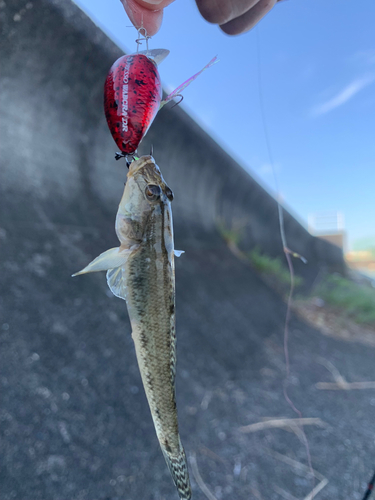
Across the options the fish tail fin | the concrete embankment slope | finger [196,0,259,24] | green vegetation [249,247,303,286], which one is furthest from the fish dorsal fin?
green vegetation [249,247,303,286]

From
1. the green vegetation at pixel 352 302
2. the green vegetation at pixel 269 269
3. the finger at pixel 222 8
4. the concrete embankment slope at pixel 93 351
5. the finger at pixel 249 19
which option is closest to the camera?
the finger at pixel 222 8

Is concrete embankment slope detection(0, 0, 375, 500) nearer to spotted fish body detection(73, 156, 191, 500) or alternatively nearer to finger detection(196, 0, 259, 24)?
spotted fish body detection(73, 156, 191, 500)

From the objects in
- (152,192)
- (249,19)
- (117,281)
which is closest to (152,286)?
(117,281)

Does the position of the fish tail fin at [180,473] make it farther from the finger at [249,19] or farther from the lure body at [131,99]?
the finger at [249,19]

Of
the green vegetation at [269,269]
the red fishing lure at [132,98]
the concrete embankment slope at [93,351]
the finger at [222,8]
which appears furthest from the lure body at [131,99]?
the green vegetation at [269,269]

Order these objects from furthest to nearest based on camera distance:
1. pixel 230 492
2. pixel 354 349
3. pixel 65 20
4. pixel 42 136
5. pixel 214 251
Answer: pixel 214 251 → pixel 354 349 → pixel 42 136 → pixel 65 20 → pixel 230 492

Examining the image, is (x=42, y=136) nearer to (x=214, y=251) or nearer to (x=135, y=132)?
(x=135, y=132)

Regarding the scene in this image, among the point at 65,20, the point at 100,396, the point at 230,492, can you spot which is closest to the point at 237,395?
the point at 230,492
